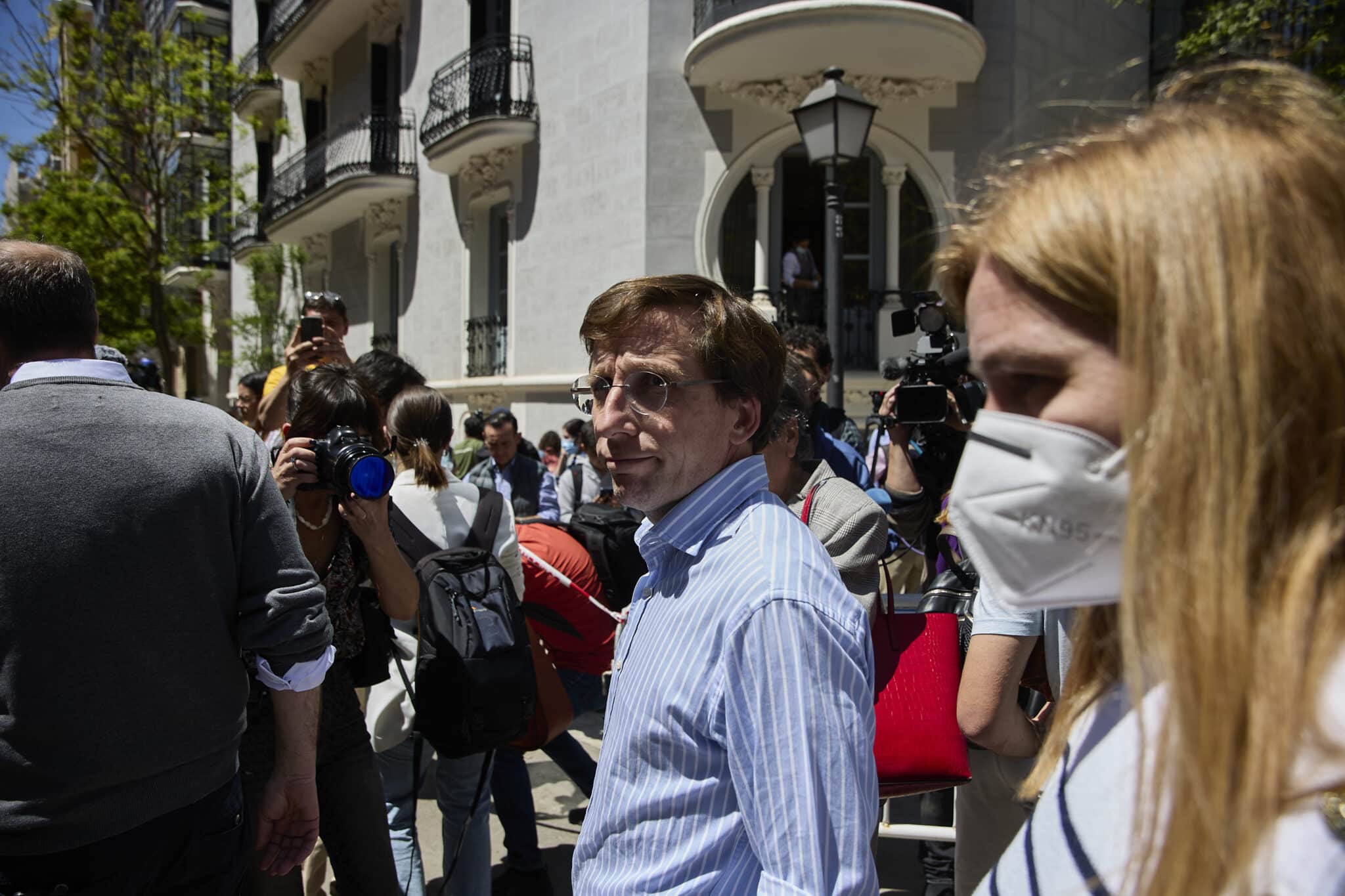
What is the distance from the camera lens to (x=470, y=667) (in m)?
3.22

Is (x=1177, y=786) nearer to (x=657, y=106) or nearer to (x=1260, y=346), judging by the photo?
(x=1260, y=346)

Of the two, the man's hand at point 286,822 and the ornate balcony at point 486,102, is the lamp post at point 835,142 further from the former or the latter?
the ornate balcony at point 486,102

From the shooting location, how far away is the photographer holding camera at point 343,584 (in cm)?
280

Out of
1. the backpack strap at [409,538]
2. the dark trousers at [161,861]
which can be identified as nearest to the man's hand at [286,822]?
the dark trousers at [161,861]

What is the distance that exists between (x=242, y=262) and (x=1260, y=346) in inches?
1042

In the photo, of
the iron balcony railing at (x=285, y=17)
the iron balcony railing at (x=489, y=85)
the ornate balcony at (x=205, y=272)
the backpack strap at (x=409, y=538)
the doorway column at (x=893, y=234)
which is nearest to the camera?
the backpack strap at (x=409, y=538)

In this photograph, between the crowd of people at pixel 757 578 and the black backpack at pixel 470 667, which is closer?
the crowd of people at pixel 757 578

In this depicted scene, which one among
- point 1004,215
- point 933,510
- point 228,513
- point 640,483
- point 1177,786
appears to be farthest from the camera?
point 933,510

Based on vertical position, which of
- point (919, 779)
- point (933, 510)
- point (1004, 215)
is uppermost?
point (1004, 215)

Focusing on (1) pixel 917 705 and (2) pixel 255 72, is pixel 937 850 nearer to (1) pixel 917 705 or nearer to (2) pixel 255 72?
(1) pixel 917 705

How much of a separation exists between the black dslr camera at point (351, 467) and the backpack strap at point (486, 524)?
2.97 feet

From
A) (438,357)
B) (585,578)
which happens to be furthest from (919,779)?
(438,357)

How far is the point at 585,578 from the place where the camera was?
422 centimetres

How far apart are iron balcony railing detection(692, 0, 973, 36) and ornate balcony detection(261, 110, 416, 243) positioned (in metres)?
6.72
